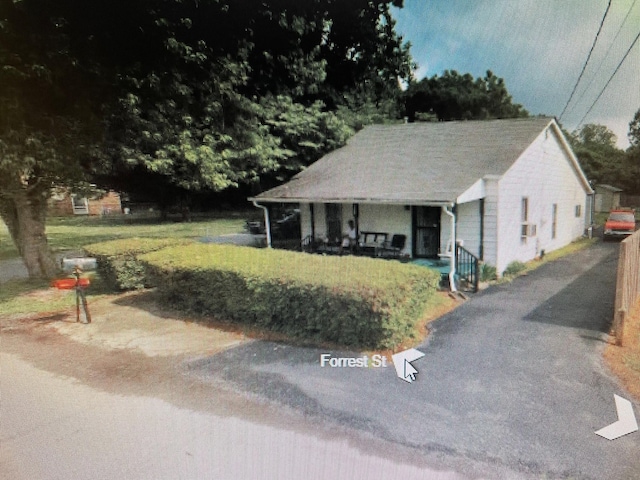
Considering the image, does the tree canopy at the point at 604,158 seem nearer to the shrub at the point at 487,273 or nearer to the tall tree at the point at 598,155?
the tall tree at the point at 598,155

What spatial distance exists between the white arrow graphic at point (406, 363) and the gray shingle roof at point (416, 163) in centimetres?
436

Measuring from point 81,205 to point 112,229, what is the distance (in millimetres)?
1693

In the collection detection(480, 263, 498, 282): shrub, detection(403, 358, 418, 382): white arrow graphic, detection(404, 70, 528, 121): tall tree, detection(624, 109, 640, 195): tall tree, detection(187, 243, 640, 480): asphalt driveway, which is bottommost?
detection(187, 243, 640, 480): asphalt driveway

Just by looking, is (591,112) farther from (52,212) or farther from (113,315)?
(52,212)

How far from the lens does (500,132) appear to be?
11.1m

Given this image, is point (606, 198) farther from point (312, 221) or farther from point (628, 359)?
point (628, 359)

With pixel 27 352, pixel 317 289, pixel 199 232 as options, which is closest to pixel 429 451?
pixel 317 289

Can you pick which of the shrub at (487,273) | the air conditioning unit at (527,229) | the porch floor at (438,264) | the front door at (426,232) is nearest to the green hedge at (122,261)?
the porch floor at (438,264)

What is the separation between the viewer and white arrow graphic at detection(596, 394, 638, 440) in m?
3.06

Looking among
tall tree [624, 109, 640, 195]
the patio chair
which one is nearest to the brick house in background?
the patio chair

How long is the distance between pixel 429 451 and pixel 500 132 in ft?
34.9

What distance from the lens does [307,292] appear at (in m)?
5.00

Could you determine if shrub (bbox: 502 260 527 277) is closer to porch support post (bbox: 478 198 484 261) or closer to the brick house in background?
porch support post (bbox: 478 198 484 261)

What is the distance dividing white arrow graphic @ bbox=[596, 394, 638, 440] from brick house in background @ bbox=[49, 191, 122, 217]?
11813 millimetres
